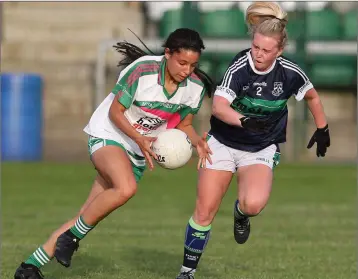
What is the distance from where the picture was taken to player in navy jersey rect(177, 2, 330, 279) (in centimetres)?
793

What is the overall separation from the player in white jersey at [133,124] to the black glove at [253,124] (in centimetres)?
45

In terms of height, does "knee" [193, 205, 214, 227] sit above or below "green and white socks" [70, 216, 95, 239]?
above

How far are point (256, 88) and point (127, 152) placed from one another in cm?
112

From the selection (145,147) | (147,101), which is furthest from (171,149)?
(147,101)

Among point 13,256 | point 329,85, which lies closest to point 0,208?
point 13,256

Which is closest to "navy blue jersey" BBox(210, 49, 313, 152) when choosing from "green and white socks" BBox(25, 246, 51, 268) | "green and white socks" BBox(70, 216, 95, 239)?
"green and white socks" BBox(70, 216, 95, 239)

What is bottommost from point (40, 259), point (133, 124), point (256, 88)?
point (40, 259)

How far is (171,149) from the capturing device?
8.04 meters

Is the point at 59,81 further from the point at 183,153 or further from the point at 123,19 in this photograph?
the point at 183,153

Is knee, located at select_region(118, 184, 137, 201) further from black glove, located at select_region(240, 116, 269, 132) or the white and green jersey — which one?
black glove, located at select_region(240, 116, 269, 132)

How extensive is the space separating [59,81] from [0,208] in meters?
11.5

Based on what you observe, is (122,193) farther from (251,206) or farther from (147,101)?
(251,206)

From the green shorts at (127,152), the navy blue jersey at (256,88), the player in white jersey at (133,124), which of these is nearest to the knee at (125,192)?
the player in white jersey at (133,124)

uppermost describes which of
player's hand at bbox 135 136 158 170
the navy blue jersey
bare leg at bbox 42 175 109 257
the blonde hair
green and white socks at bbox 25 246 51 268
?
the blonde hair
